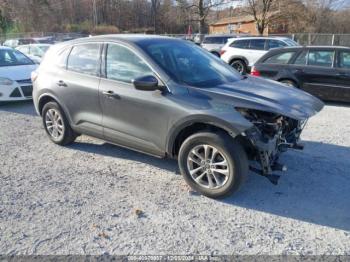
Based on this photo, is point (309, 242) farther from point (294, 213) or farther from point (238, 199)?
point (238, 199)

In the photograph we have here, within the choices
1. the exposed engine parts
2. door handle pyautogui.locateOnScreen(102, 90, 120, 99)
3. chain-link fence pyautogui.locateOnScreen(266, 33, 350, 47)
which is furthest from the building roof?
the exposed engine parts

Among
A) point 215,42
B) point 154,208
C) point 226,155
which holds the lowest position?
point 154,208

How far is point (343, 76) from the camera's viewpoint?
27.2 ft

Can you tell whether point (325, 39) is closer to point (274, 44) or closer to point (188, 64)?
point (274, 44)

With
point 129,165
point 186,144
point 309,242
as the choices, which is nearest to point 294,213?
point 309,242

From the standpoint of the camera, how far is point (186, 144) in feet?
13.5

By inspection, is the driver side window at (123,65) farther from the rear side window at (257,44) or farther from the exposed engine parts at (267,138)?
the rear side window at (257,44)

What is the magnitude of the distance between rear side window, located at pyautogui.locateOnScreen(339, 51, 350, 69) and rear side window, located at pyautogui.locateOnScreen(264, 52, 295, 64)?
1.13 m

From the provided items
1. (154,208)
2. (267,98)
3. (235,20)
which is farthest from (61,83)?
(235,20)

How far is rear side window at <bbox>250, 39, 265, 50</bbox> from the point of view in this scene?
14.8 m

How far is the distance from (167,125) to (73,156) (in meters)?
1.93

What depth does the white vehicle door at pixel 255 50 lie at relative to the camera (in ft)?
47.7

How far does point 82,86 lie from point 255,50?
11028 millimetres

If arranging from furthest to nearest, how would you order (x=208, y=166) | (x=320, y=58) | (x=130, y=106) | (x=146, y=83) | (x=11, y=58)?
(x=11, y=58)
(x=320, y=58)
(x=130, y=106)
(x=146, y=83)
(x=208, y=166)
